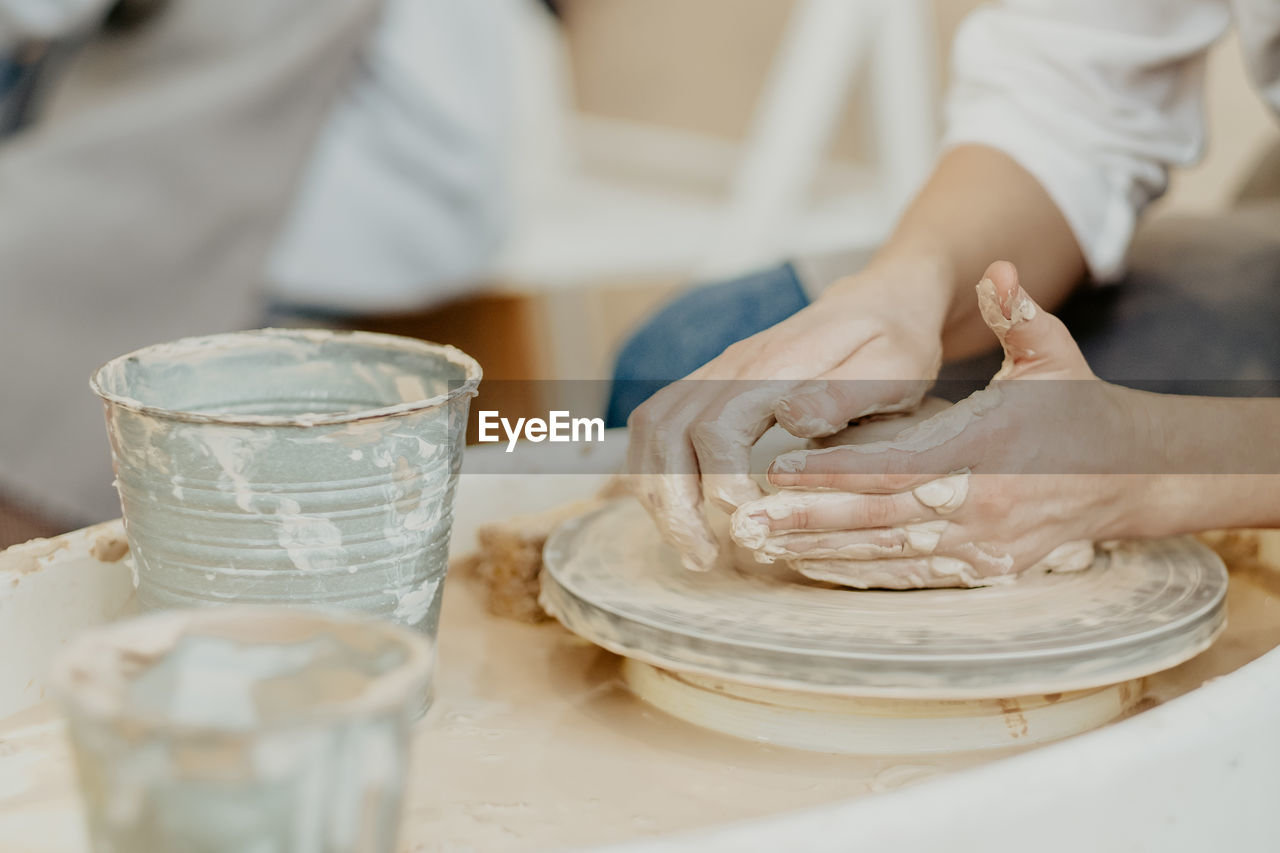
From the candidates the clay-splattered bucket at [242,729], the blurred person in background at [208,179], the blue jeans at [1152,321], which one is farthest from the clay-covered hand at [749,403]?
the blurred person in background at [208,179]

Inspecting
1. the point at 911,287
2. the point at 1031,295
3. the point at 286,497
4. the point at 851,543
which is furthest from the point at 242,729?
the point at 1031,295

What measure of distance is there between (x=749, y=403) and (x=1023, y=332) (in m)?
0.12

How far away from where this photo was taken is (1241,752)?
16.2 inches

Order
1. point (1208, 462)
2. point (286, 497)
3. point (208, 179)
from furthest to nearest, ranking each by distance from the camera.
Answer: point (208, 179) → point (1208, 462) → point (286, 497)

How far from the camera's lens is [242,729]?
0.25 meters

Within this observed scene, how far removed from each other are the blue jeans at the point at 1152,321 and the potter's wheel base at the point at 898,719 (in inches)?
9.1

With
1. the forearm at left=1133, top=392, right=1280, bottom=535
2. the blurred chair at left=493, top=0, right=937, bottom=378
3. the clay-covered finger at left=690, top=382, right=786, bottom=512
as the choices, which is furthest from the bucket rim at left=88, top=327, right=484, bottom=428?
the blurred chair at left=493, top=0, right=937, bottom=378

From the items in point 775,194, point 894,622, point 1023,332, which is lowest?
point 775,194

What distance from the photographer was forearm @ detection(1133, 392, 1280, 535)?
573 millimetres

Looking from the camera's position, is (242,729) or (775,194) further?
(775,194)

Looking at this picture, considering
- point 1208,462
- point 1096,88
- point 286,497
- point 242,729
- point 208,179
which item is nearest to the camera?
point 242,729

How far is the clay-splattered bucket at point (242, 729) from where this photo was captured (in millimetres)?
258

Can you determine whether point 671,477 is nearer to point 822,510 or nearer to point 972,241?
point 822,510

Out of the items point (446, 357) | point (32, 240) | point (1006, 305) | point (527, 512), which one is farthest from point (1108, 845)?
point (32, 240)
